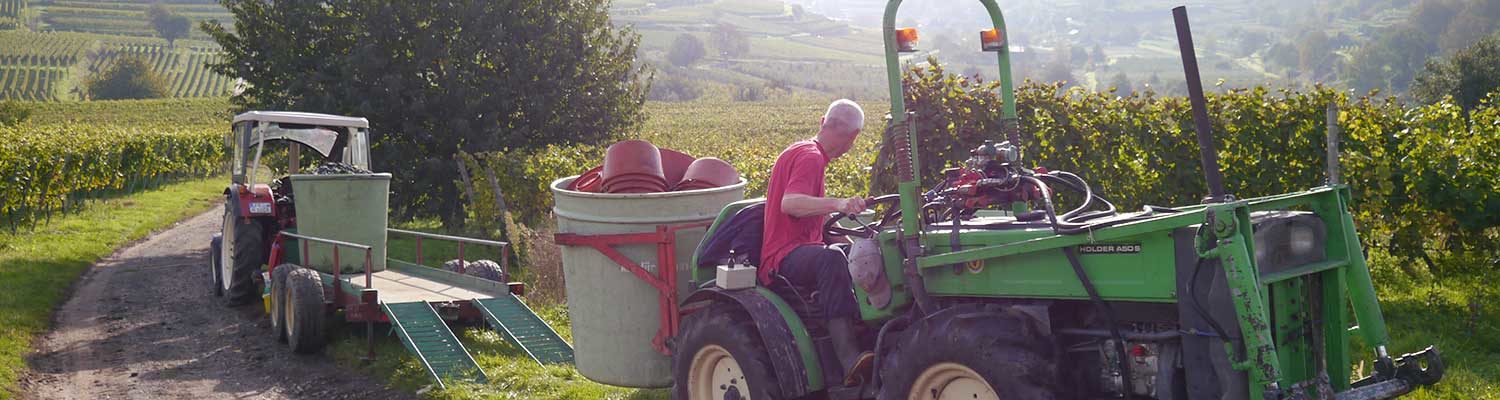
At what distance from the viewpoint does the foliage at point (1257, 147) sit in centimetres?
877

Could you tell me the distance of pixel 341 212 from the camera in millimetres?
11469

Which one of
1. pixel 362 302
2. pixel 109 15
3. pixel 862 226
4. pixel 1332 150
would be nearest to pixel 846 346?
pixel 862 226

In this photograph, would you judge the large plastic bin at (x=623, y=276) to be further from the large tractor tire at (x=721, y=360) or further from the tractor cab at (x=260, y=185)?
the tractor cab at (x=260, y=185)

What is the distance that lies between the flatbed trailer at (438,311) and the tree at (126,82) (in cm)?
8829

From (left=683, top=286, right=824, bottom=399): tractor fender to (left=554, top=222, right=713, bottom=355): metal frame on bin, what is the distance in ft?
2.66

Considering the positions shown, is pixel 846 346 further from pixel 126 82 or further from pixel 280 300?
pixel 126 82

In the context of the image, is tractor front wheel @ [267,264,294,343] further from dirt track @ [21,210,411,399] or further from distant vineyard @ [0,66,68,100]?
distant vineyard @ [0,66,68,100]

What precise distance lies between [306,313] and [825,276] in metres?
5.84

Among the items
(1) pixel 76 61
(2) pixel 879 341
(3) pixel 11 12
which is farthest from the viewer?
(3) pixel 11 12

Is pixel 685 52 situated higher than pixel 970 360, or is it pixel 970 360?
pixel 685 52

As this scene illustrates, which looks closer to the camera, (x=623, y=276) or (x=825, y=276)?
(x=825, y=276)

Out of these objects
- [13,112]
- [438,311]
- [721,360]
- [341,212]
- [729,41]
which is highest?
[729,41]

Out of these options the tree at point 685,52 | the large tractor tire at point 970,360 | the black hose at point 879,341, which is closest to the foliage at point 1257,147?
the black hose at point 879,341

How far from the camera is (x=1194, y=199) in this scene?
1005cm
